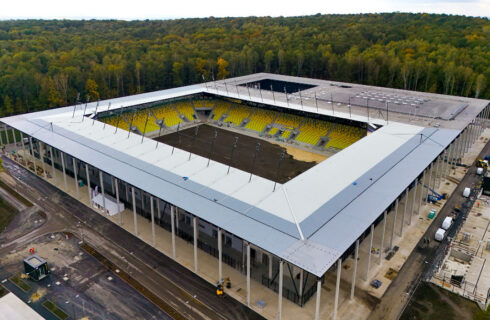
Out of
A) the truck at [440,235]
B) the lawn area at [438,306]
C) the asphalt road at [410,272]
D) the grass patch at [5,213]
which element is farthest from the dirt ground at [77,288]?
the truck at [440,235]

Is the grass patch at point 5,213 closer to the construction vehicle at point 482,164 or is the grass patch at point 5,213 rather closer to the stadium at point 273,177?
the stadium at point 273,177

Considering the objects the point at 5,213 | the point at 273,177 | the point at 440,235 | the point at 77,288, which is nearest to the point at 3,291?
the point at 77,288

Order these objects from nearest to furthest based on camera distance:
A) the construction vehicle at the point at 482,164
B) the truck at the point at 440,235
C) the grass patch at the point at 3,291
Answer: the grass patch at the point at 3,291, the truck at the point at 440,235, the construction vehicle at the point at 482,164

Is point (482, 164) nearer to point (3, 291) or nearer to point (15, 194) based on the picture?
point (3, 291)

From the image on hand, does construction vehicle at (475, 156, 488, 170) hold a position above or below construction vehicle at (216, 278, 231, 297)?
above

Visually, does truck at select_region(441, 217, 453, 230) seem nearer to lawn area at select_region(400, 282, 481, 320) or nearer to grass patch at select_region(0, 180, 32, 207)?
lawn area at select_region(400, 282, 481, 320)

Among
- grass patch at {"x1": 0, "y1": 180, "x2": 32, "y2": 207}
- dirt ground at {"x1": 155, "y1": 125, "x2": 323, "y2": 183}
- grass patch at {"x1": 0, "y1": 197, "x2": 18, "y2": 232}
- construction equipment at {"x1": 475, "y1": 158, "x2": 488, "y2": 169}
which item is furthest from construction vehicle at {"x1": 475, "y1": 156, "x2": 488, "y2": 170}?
grass patch at {"x1": 0, "y1": 197, "x2": 18, "y2": 232}
